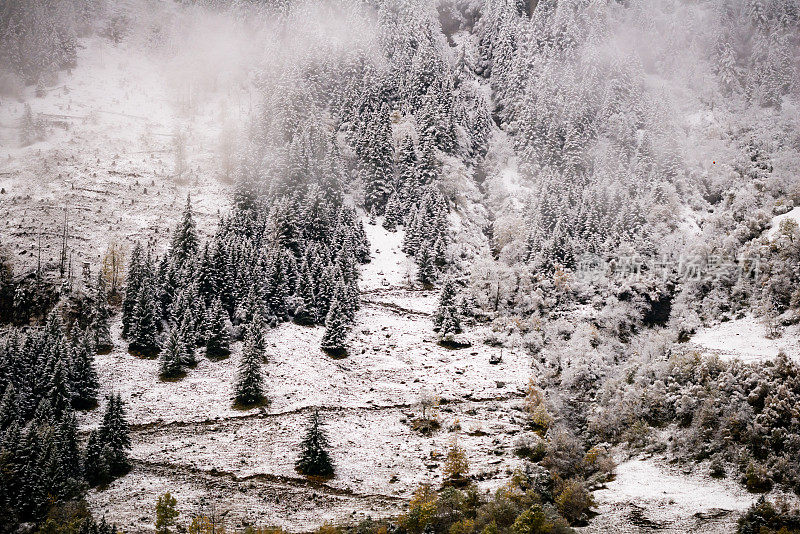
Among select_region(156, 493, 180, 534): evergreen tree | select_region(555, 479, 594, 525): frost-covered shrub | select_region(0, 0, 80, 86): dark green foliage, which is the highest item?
select_region(0, 0, 80, 86): dark green foliage

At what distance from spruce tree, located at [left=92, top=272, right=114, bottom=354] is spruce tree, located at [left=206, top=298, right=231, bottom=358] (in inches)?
622

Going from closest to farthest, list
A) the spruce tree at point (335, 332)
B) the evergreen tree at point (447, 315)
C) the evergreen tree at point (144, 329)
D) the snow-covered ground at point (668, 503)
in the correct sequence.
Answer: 1. the snow-covered ground at point (668, 503)
2. the evergreen tree at point (144, 329)
3. the spruce tree at point (335, 332)
4. the evergreen tree at point (447, 315)

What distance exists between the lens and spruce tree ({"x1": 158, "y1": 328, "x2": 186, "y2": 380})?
92.7m

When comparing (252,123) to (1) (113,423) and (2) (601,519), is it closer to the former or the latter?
(1) (113,423)

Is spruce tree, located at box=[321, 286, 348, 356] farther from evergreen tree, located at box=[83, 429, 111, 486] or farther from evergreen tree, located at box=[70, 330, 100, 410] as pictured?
evergreen tree, located at box=[83, 429, 111, 486]

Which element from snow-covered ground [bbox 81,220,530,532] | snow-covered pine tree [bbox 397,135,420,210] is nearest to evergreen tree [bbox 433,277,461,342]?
snow-covered ground [bbox 81,220,530,532]

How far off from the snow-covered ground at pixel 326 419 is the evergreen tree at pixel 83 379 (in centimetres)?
275

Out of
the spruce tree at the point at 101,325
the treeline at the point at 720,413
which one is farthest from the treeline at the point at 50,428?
the treeline at the point at 720,413

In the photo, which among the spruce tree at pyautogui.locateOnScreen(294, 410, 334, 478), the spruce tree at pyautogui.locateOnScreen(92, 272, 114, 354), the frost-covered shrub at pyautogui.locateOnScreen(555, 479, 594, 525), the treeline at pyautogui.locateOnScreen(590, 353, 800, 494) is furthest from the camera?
the spruce tree at pyautogui.locateOnScreen(92, 272, 114, 354)

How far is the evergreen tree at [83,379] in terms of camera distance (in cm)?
8425

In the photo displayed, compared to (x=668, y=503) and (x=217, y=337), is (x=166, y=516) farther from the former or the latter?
(x=668, y=503)

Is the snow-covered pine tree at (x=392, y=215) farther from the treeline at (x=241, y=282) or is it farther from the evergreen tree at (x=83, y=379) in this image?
the evergreen tree at (x=83, y=379)

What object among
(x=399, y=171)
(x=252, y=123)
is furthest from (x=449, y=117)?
(x=252, y=123)

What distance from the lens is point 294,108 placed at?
16938 centimetres
